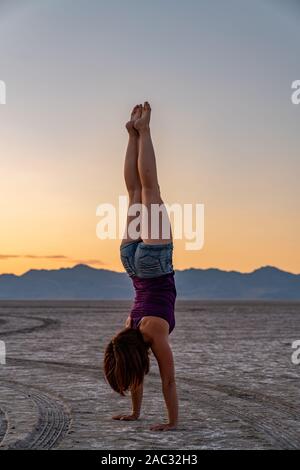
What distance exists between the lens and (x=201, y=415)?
7.41 metres

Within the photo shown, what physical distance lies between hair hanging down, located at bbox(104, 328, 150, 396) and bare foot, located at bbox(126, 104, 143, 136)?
6.54 feet

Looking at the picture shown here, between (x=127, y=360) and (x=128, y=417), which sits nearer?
(x=127, y=360)

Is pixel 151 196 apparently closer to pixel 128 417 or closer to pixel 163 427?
pixel 163 427

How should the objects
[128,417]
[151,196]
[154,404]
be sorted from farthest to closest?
[154,404] → [128,417] → [151,196]

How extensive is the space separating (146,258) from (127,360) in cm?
100

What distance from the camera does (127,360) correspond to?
6211mm

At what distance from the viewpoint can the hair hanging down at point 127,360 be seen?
20.4ft

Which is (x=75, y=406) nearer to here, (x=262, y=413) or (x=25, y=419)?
(x=25, y=419)

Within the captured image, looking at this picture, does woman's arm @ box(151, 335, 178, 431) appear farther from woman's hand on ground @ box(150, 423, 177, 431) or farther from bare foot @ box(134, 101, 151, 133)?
bare foot @ box(134, 101, 151, 133)

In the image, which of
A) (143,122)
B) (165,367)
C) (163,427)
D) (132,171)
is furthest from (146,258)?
(163,427)

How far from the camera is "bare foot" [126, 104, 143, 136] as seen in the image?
257 inches

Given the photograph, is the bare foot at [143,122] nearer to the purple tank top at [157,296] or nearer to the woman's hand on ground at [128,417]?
the purple tank top at [157,296]

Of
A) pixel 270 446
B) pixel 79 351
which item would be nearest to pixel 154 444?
pixel 270 446
